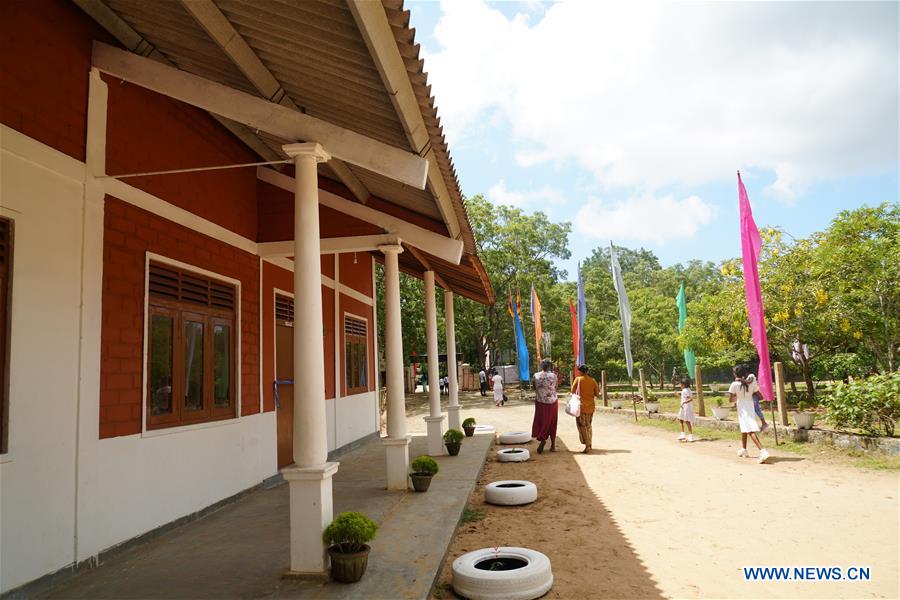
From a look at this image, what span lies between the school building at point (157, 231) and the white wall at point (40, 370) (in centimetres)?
1

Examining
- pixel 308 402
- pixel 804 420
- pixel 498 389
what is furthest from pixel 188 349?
pixel 498 389

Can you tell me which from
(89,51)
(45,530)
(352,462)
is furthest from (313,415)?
(352,462)

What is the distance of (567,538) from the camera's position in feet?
17.3

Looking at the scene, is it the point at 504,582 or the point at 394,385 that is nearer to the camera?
the point at 504,582

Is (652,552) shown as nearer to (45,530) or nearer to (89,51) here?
(45,530)

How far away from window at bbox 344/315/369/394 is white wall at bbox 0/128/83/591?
6613 mm

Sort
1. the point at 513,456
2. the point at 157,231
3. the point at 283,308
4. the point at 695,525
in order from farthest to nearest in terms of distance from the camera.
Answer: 1. the point at 513,456
2. the point at 283,308
3. the point at 695,525
4. the point at 157,231

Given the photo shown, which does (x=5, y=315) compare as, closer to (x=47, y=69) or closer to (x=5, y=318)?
(x=5, y=318)

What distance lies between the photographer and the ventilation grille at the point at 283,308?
7.96 m

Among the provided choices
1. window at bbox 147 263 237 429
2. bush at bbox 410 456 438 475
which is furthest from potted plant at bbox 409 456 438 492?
window at bbox 147 263 237 429

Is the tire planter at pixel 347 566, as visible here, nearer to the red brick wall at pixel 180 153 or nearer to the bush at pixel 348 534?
the bush at pixel 348 534

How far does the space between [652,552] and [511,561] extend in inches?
53.8

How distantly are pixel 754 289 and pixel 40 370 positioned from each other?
9.44m

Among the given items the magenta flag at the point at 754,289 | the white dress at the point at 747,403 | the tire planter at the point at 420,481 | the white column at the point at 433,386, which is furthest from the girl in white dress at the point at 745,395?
the tire planter at the point at 420,481
